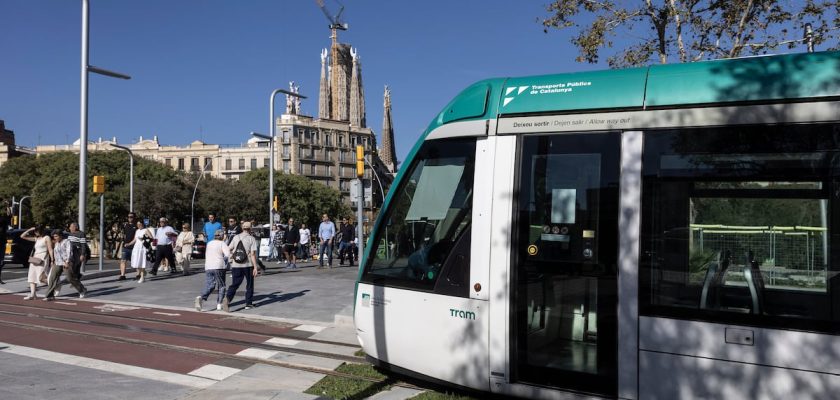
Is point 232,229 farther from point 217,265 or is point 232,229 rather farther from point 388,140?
point 388,140

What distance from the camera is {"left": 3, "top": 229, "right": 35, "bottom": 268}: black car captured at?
23.9 m

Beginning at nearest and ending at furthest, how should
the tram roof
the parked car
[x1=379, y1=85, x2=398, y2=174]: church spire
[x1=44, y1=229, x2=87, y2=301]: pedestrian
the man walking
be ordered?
the tram roof
[x1=44, y1=229, x2=87, y2=301]: pedestrian
the man walking
the parked car
[x1=379, y1=85, x2=398, y2=174]: church spire

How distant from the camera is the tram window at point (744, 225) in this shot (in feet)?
14.3

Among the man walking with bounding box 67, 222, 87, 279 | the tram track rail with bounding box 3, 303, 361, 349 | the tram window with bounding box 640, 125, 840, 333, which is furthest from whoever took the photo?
the man walking with bounding box 67, 222, 87, 279

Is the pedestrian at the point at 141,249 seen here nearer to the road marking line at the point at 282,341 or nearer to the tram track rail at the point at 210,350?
the tram track rail at the point at 210,350

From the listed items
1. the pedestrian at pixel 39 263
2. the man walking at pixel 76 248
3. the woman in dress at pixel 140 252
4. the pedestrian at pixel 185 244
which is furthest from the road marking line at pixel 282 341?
the pedestrian at pixel 185 244

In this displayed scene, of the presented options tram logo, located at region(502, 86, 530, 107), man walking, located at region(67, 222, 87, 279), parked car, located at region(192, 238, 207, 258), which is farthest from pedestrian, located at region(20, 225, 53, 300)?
parked car, located at region(192, 238, 207, 258)

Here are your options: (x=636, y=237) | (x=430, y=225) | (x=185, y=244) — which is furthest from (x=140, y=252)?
(x=636, y=237)

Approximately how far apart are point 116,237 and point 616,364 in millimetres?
56736

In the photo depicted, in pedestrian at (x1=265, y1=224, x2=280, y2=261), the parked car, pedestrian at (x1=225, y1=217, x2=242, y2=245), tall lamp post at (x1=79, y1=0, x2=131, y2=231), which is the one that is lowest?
the parked car

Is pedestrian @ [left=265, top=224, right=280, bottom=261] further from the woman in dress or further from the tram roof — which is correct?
the tram roof

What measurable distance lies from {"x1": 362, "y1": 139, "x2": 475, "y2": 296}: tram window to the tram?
2cm

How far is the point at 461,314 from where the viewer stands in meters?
5.46

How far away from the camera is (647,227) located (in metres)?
4.79
